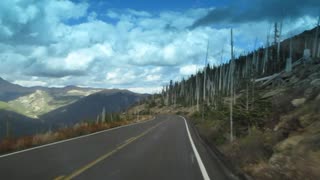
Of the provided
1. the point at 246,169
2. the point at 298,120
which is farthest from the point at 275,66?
the point at 246,169

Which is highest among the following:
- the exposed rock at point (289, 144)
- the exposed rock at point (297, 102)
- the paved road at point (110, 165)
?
the exposed rock at point (297, 102)

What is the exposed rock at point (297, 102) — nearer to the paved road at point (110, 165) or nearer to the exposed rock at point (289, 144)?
the paved road at point (110, 165)

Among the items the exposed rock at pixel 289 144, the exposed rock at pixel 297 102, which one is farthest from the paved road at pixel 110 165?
the exposed rock at pixel 297 102

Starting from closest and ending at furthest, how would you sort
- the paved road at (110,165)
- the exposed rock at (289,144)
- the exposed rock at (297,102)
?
the paved road at (110,165)
the exposed rock at (289,144)
the exposed rock at (297,102)

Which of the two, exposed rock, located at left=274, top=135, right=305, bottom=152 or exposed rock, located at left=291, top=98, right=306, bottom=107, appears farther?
exposed rock, located at left=291, top=98, right=306, bottom=107

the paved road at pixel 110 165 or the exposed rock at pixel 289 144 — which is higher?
the exposed rock at pixel 289 144

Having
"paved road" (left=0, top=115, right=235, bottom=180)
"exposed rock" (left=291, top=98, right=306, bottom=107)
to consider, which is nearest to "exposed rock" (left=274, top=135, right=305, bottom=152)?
"paved road" (left=0, top=115, right=235, bottom=180)

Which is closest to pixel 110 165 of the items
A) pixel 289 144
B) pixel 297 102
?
pixel 289 144

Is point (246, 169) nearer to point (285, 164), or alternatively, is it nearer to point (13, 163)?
point (285, 164)

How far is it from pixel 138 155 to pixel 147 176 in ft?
18.6

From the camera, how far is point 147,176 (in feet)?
40.0

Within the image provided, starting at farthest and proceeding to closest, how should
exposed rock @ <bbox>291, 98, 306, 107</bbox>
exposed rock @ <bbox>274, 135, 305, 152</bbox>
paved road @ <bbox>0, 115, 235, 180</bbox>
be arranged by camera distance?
exposed rock @ <bbox>291, 98, 306, 107</bbox>, exposed rock @ <bbox>274, 135, 305, 152</bbox>, paved road @ <bbox>0, 115, 235, 180</bbox>

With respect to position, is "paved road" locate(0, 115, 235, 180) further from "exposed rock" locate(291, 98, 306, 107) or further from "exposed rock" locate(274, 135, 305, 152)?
"exposed rock" locate(291, 98, 306, 107)

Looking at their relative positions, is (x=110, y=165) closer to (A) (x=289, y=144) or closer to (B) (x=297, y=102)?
(A) (x=289, y=144)
